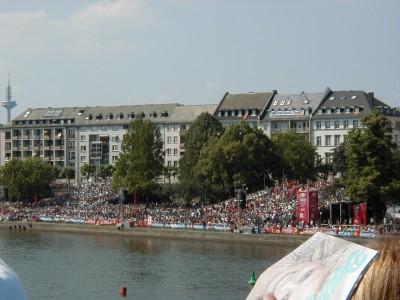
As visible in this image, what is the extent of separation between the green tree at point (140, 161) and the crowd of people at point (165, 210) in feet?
6.40

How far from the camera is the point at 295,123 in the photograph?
95.2 meters

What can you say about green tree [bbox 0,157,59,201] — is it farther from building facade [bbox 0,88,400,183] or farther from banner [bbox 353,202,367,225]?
banner [bbox 353,202,367,225]

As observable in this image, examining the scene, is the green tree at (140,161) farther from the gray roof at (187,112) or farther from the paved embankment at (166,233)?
the gray roof at (187,112)

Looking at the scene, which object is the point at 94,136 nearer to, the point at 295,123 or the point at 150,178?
the point at 295,123

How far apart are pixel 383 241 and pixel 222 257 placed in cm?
4233

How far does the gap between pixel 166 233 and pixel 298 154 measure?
25.0 metres

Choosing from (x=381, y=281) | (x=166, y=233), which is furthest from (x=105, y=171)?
(x=381, y=281)

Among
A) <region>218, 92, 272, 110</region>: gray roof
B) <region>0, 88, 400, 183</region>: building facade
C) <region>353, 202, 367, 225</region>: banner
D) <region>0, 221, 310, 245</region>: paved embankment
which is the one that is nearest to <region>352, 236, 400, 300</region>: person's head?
<region>0, 221, 310, 245</region>: paved embankment

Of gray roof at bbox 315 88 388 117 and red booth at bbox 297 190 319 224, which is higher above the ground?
gray roof at bbox 315 88 388 117

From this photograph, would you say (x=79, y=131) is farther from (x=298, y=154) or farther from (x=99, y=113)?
(x=298, y=154)

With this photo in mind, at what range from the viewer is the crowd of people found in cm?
5216

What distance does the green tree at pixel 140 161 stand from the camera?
240ft

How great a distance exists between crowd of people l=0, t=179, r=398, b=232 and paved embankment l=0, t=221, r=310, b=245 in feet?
2.86

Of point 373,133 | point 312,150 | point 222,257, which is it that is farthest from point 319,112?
point 222,257
